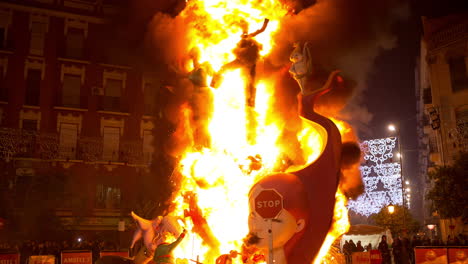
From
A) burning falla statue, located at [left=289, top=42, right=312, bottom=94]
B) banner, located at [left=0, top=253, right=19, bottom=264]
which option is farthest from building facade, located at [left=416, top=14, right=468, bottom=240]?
banner, located at [left=0, top=253, right=19, bottom=264]

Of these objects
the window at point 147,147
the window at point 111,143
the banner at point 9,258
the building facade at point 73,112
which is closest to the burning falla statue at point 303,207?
the banner at point 9,258

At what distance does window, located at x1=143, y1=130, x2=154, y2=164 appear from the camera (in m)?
32.3

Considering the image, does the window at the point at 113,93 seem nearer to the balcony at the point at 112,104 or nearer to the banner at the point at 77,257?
the balcony at the point at 112,104

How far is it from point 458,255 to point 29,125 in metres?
26.0

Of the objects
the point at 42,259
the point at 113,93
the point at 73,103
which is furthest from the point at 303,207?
the point at 113,93

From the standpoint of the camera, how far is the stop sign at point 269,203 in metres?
10.5

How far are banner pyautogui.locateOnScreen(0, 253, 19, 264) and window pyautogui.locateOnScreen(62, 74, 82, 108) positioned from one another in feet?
56.8

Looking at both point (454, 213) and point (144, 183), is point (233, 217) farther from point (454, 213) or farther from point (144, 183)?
point (144, 183)

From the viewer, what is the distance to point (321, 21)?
13.8 m

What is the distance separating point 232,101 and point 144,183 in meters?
18.4

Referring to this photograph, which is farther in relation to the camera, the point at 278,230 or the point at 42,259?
the point at 42,259

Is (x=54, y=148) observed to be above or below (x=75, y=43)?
below

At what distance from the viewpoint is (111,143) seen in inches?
1284

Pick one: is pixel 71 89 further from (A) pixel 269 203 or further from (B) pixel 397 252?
(A) pixel 269 203
